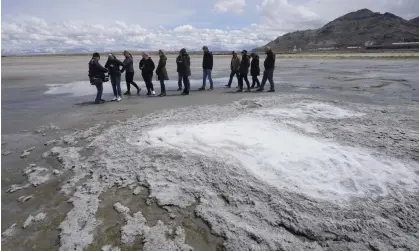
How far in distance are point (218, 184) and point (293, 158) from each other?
1563 mm

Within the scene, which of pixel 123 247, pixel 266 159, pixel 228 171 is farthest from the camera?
pixel 266 159

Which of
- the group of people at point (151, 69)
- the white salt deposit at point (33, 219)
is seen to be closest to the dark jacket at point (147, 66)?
the group of people at point (151, 69)

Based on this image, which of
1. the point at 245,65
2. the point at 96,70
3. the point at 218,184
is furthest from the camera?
the point at 245,65

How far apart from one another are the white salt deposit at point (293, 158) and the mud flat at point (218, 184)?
0.03 metres

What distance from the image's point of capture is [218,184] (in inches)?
184

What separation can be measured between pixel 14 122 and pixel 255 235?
8.68 meters

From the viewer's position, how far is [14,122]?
924cm

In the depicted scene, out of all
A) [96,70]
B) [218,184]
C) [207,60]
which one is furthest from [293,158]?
[207,60]

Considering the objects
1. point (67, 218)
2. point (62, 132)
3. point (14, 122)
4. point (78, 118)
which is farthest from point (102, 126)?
point (67, 218)

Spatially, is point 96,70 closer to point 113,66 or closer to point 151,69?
point 113,66

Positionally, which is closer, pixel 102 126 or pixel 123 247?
pixel 123 247

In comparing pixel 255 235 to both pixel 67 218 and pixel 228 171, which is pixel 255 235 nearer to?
pixel 228 171

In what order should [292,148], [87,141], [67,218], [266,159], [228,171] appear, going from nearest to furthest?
[67,218], [228,171], [266,159], [292,148], [87,141]

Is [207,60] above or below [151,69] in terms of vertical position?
above
